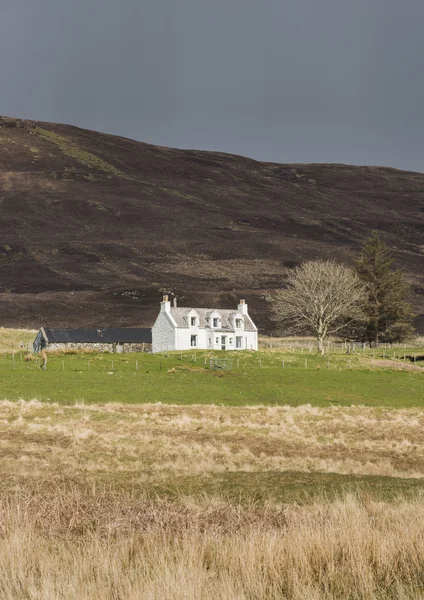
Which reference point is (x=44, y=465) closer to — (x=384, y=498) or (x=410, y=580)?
(x=384, y=498)

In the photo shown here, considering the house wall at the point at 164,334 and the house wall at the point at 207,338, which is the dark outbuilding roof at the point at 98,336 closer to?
the house wall at the point at 164,334

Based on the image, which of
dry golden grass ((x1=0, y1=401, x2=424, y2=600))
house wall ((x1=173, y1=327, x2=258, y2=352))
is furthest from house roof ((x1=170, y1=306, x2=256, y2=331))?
dry golden grass ((x1=0, y1=401, x2=424, y2=600))

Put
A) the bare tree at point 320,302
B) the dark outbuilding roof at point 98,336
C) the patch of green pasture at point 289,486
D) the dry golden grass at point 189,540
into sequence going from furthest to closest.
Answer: the bare tree at point 320,302
the dark outbuilding roof at point 98,336
the patch of green pasture at point 289,486
the dry golden grass at point 189,540

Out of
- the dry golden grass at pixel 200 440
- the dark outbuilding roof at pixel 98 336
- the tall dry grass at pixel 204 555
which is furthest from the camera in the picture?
the dark outbuilding roof at pixel 98 336

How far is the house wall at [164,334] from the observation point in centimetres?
9069

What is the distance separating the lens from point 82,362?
66688 mm

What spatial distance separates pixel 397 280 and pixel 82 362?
59.1m

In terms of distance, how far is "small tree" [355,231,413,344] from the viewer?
4186 inches

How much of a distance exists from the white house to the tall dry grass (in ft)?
252

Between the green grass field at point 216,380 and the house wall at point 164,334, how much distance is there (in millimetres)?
12734

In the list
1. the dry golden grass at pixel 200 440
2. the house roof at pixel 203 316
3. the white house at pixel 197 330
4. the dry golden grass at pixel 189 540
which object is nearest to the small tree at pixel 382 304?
the house roof at pixel 203 316

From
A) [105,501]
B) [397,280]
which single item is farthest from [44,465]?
[397,280]

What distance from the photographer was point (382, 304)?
4203 inches

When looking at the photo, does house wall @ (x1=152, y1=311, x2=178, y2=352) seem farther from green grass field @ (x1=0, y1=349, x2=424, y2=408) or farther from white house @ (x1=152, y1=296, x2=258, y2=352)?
green grass field @ (x1=0, y1=349, x2=424, y2=408)
